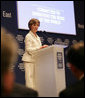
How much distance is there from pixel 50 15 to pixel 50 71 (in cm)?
268

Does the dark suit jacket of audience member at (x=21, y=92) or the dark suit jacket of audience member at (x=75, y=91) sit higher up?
the dark suit jacket of audience member at (x=21, y=92)

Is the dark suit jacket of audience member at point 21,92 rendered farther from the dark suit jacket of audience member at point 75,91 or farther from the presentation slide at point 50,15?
the presentation slide at point 50,15

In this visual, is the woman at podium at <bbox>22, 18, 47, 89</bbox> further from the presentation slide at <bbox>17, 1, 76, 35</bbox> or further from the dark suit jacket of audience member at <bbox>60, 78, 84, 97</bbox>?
the dark suit jacket of audience member at <bbox>60, 78, 84, 97</bbox>

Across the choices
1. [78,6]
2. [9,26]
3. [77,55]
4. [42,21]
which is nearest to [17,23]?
[9,26]

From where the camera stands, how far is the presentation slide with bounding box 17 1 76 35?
16.8 feet

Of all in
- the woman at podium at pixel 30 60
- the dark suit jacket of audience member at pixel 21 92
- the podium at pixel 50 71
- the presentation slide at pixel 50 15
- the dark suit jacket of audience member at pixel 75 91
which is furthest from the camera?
the presentation slide at pixel 50 15

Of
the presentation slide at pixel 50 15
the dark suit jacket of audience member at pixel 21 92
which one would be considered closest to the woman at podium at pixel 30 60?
the presentation slide at pixel 50 15

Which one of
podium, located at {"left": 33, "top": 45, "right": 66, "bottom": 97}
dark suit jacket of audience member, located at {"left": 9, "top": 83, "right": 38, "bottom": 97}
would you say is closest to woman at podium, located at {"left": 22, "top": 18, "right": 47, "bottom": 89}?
podium, located at {"left": 33, "top": 45, "right": 66, "bottom": 97}

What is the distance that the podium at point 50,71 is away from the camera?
295 cm

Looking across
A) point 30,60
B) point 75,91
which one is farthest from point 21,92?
point 30,60

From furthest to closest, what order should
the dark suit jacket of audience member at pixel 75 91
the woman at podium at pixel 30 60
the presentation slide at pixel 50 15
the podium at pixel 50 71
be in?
the presentation slide at pixel 50 15 < the woman at podium at pixel 30 60 < the podium at pixel 50 71 < the dark suit jacket of audience member at pixel 75 91

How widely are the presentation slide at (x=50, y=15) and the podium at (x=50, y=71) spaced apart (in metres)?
2.04

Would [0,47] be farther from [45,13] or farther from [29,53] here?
[45,13]

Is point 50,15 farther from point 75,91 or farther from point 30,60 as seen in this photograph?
point 75,91
